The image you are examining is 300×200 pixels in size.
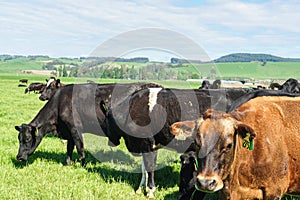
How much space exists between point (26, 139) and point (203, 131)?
598 centimetres

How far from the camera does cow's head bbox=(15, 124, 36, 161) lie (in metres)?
8.54

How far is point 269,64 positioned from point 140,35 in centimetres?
12695

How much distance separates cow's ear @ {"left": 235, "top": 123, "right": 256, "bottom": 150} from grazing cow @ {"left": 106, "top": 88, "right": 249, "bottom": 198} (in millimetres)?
2656

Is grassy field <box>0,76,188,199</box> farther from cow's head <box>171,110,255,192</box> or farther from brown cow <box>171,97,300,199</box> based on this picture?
cow's head <box>171,110,255,192</box>

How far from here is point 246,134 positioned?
4.11 meters

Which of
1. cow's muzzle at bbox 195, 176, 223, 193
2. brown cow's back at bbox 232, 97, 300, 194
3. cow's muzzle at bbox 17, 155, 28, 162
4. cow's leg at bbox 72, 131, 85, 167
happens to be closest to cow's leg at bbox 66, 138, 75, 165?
cow's leg at bbox 72, 131, 85, 167

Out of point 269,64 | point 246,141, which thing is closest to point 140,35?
point 246,141

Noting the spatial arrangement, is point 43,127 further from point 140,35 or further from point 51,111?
point 140,35

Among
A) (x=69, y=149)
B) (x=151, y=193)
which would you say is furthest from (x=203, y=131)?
(x=69, y=149)

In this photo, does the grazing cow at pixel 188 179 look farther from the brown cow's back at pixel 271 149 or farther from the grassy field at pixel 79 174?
the brown cow's back at pixel 271 149

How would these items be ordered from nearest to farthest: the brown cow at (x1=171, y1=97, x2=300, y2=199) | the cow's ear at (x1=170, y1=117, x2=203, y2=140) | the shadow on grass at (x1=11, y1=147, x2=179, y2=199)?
the brown cow at (x1=171, y1=97, x2=300, y2=199), the cow's ear at (x1=170, y1=117, x2=203, y2=140), the shadow on grass at (x1=11, y1=147, x2=179, y2=199)

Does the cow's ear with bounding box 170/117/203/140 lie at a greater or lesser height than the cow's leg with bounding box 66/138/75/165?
greater

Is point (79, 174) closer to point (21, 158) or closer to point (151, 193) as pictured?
point (21, 158)

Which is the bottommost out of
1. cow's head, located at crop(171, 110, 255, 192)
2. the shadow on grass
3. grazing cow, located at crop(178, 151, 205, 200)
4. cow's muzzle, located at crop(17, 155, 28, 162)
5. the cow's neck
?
the shadow on grass
